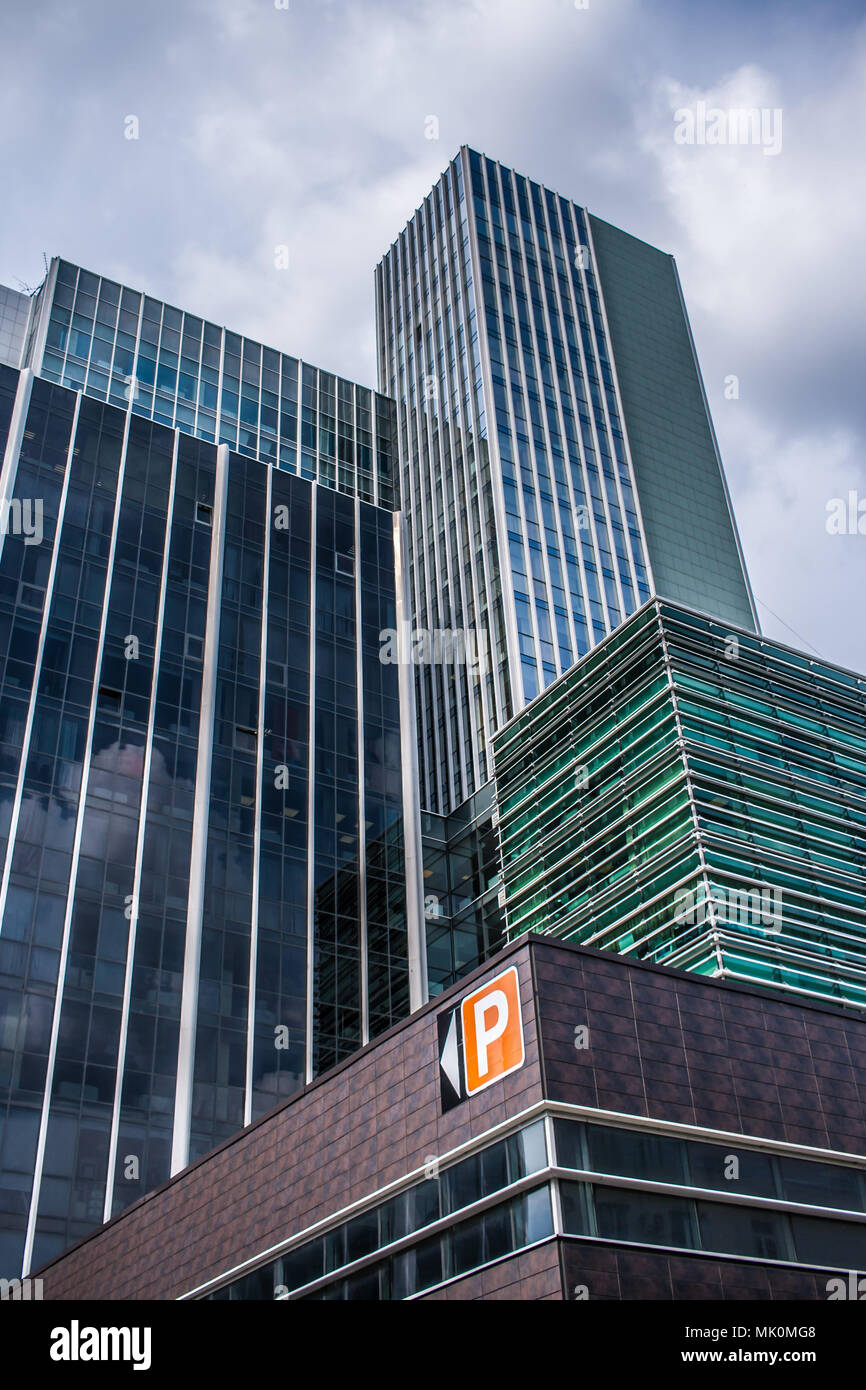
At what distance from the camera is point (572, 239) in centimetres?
11788

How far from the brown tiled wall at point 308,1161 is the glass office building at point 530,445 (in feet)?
178

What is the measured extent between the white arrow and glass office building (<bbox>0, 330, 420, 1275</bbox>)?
29.9 meters

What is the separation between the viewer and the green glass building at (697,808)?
4938cm

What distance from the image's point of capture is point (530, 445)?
10056 cm

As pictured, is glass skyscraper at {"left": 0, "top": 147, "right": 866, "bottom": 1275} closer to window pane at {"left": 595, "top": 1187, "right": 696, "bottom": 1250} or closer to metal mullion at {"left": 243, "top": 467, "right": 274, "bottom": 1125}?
metal mullion at {"left": 243, "top": 467, "right": 274, "bottom": 1125}

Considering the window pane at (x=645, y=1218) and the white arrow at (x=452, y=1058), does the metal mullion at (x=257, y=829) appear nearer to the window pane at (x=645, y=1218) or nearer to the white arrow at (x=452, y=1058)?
the white arrow at (x=452, y=1058)

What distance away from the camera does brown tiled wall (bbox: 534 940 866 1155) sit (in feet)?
79.4

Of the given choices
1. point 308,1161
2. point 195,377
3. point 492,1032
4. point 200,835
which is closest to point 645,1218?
point 492,1032

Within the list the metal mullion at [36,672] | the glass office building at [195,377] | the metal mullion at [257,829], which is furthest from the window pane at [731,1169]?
the glass office building at [195,377]

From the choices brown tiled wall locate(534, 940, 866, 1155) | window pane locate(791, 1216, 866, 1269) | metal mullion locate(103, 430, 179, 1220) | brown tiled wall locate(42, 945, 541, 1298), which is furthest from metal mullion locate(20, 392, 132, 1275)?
window pane locate(791, 1216, 866, 1269)

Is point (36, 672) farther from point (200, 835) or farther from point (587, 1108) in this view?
point (587, 1108)

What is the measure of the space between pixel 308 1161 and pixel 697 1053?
9558mm

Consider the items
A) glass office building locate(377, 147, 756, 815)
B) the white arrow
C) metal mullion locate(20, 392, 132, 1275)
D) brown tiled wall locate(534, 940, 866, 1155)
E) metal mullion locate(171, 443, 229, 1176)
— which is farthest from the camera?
glass office building locate(377, 147, 756, 815)
